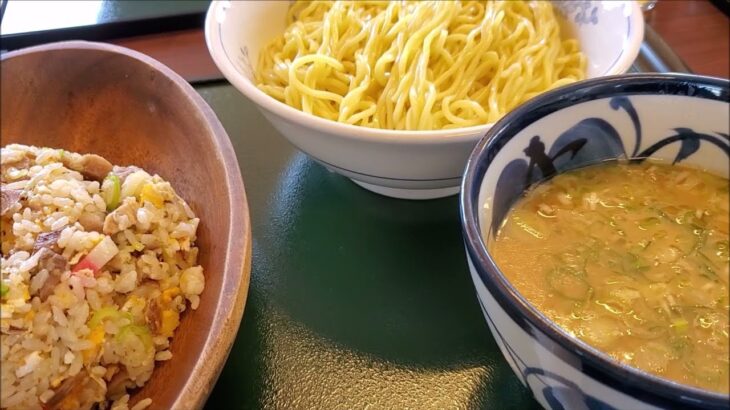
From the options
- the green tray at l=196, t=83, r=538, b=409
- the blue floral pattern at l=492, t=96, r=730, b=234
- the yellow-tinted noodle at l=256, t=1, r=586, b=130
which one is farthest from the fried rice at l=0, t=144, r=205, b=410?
the blue floral pattern at l=492, t=96, r=730, b=234

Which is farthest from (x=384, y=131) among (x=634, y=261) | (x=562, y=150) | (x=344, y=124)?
(x=634, y=261)

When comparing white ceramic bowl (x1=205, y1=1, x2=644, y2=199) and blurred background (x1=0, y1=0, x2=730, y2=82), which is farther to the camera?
blurred background (x1=0, y1=0, x2=730, y2=82)

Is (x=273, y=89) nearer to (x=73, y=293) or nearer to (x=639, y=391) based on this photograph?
(x=73, y=293)

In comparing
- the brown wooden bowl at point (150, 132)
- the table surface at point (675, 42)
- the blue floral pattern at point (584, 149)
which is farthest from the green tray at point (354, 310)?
the table surface at point (675, 42)

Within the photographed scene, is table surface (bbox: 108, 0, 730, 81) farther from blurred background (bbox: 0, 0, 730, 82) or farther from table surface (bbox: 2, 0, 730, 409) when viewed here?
table surface (bbox: 2, 0, 730, 409)

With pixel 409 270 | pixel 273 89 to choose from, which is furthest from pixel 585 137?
pixel 273 89

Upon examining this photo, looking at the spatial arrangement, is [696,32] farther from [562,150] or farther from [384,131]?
[384,131]
